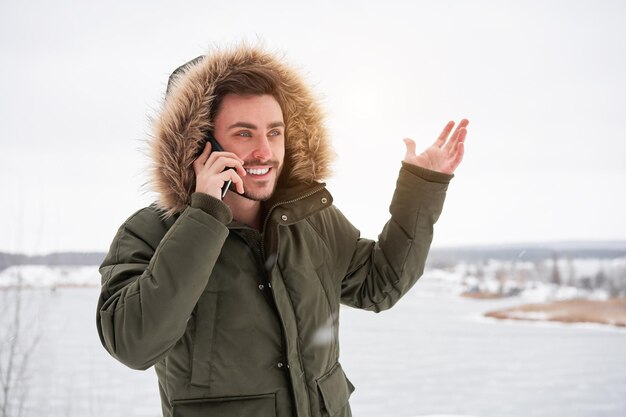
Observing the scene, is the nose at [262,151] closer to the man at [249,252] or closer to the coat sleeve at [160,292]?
the man at [249,252]

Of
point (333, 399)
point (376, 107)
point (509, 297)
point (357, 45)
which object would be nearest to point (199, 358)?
point (333, 399)

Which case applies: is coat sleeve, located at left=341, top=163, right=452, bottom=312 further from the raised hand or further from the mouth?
the mouth

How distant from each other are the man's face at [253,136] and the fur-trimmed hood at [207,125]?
48mm

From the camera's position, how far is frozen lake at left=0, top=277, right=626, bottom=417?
488cm

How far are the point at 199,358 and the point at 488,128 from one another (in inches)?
264

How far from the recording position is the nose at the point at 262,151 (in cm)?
131

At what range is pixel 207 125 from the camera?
4.38ft

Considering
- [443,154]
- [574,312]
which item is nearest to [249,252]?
[443,154]

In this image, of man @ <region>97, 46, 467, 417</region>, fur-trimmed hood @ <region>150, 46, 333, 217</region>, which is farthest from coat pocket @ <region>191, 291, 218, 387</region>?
fur-trimmed hood @ <region>150, 46, 333, 217</region>

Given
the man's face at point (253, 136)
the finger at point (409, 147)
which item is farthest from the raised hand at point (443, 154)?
the man's face at point (253, 136)

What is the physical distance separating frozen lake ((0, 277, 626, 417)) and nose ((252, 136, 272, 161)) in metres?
3.70

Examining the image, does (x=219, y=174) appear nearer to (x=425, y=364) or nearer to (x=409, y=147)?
(x=409, y=147)

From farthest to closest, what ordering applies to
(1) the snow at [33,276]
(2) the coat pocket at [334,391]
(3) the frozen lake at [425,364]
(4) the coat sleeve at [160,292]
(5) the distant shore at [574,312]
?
(5) the distant shore at [574,312]
(3) the frozen lake at [425,364]
(1) the snow at [33,276]
(2) the coat pocket at [334,391]
(4) the coat sleeve at [160,292]

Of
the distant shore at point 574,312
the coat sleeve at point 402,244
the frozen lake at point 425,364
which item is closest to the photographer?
the coat sleeve at point 402,244
